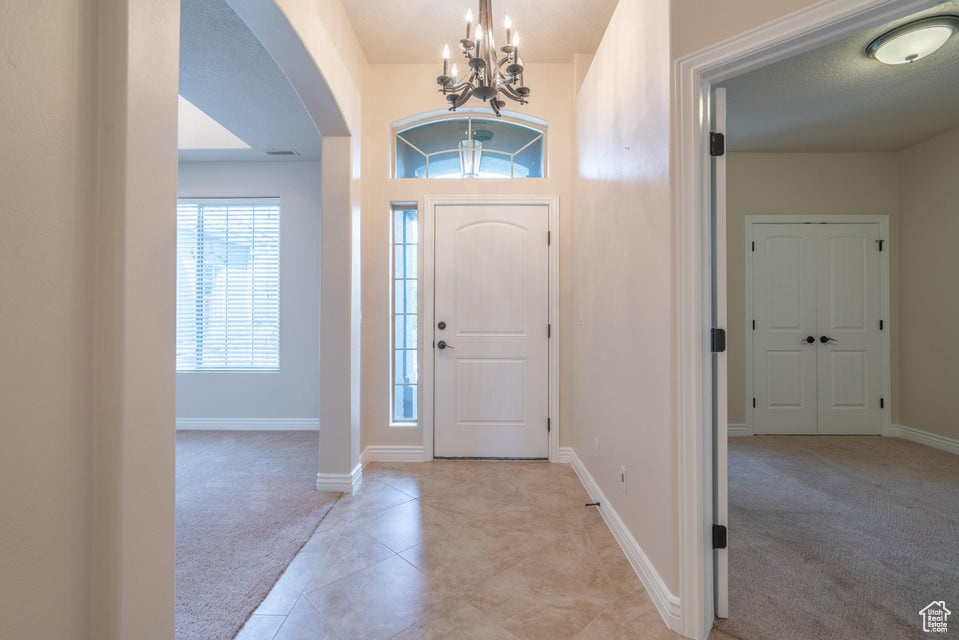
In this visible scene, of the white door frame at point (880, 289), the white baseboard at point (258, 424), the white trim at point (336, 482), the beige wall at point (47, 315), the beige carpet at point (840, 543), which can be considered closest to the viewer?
the beige wall at point (47, 315)

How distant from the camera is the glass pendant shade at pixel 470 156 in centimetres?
353

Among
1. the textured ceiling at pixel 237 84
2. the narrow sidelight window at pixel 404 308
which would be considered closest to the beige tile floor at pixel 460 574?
the narrow sidelight window at pixel 404 308

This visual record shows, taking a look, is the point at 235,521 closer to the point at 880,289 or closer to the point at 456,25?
the point at 456,25

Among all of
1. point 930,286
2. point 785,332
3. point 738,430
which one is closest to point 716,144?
point 785,332

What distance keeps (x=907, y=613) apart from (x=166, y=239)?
9.70ft

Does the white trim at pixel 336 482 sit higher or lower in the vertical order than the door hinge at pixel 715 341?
lower

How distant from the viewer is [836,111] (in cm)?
340

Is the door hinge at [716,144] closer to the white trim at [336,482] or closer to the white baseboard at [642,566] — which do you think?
the white baseboard at [642,566]

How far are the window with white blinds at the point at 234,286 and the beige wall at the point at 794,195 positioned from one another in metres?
4.82

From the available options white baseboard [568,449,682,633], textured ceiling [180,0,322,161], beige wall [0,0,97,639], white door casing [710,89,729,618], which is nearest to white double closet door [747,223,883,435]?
white baseboard [568,449,682,633]

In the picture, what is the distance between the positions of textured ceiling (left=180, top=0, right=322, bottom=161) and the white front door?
4.88 feet

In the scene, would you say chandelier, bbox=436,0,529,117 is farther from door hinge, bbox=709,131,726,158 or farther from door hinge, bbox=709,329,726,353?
door hinge, bbox=709,329,726,353

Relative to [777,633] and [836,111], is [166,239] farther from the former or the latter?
[836,111]

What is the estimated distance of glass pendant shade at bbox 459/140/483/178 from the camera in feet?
11.6
